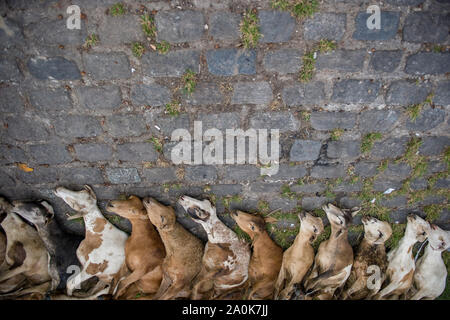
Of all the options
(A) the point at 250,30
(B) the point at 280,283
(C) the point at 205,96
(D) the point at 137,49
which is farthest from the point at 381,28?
(B) the point at 280,283

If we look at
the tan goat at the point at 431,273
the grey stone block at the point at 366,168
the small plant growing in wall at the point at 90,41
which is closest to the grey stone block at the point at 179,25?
the small plant growing in wall at the point at 90,41

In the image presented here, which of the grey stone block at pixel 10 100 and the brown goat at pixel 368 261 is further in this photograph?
the brown goat at pixel 368 261

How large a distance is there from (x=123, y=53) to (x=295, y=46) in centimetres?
144

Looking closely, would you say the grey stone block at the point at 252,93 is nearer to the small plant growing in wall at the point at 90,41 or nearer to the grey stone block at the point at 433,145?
the small plant growing in wall at the point at 90,41

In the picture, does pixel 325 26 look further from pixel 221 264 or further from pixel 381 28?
pixel 221 264

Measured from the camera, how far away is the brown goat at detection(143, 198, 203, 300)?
2879mm

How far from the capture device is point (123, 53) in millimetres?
2115

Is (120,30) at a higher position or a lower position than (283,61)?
higher

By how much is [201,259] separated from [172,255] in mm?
386

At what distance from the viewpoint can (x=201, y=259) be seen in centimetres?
315

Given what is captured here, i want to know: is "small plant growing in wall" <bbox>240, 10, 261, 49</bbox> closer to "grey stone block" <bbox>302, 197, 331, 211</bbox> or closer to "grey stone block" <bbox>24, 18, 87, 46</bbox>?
"grey stone block" <bbox>24, 18, 87, 46</bbox>

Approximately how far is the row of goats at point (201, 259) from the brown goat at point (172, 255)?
0.04ft

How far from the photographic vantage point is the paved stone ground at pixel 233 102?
2002mm

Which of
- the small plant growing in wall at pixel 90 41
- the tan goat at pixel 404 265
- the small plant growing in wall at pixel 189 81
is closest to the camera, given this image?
the small plant growing in wall at pixel 90 41
